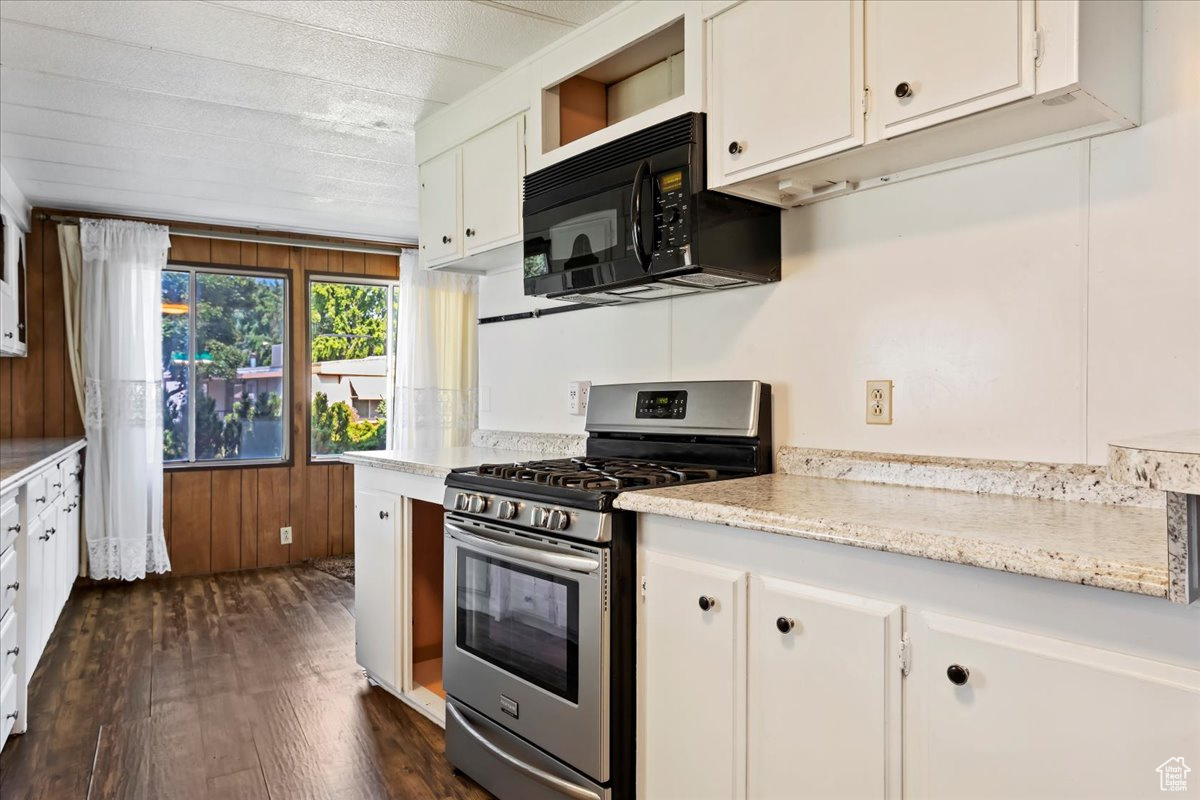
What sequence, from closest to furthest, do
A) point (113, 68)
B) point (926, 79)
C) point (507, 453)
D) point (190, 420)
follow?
1. point (926, 79)
2. point (113, 68)
3. point (507, 453)
4. point (190, 420)

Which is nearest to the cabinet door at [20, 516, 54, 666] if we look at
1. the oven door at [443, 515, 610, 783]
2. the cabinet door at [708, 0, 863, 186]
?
the oven door at [443, 515, 610, 783]

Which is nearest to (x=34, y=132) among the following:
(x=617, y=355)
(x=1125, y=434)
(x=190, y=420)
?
(x=190, y=420)

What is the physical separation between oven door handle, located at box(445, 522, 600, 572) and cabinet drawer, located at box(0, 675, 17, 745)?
4.70ft

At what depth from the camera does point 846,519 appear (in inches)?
53.7

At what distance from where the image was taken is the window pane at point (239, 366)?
4992 millimetres

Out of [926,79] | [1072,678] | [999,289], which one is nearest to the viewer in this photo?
[1072,678]

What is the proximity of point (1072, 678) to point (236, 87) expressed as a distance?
2.99 metres

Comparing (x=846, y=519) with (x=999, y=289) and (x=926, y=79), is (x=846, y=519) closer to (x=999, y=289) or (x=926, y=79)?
(x=999, y=289)

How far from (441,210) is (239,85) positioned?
814 millimetres

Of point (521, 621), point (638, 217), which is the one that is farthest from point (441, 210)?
point (521, 621)

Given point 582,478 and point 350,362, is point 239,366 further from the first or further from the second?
point 582,478

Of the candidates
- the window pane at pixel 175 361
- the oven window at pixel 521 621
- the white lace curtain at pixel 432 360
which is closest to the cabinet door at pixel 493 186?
the oven window at pixel 521 621

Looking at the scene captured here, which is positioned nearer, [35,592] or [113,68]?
[113,68]

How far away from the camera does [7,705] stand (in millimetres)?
2369
